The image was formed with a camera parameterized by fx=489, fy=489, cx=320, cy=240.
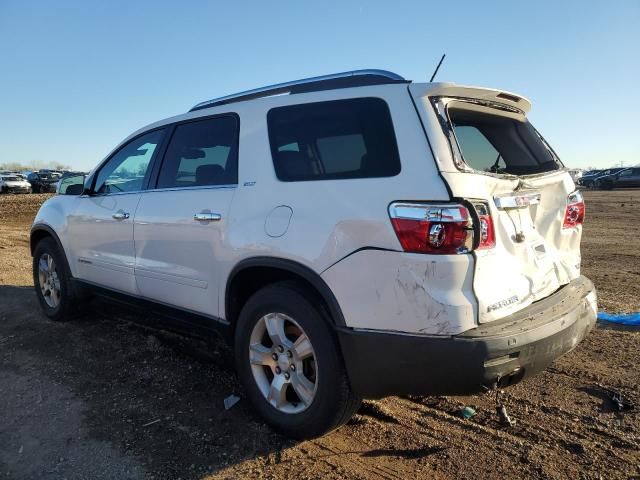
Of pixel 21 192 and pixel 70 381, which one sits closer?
pixel 70 381

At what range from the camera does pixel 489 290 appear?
238 cm

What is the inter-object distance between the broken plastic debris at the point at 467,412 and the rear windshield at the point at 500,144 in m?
1.56

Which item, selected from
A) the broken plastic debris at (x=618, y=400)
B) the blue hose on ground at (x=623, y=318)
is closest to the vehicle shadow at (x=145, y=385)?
the broken plastic debris at (x=618, y=400)

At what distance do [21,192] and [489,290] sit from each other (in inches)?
1495

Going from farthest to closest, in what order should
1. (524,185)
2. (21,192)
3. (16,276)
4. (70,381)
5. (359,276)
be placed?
(21,192), (16,276), (70,381), (524,185), (359,276)

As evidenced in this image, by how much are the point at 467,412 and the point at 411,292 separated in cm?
135

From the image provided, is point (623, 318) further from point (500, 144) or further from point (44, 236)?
point (44, 236)

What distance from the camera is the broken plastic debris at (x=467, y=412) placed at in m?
3.17

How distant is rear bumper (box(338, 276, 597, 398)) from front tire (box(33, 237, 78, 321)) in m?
3.65

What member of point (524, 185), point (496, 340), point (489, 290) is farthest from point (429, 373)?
point (524, 185)

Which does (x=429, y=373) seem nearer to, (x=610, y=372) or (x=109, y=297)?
(x=610, y=372)

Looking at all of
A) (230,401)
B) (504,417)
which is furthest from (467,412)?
(230,401)

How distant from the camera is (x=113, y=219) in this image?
4199mm

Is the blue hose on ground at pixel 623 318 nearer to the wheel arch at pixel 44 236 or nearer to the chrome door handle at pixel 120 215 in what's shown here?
the chrome door handle at pixel 120 215
